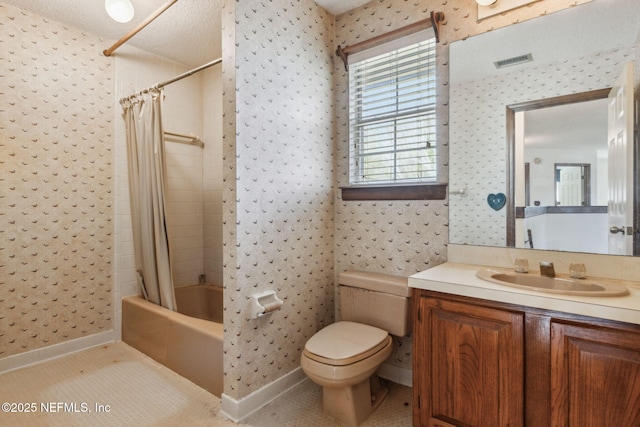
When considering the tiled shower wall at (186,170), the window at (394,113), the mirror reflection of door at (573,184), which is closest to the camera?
the mirror reflection of door at (573,184)

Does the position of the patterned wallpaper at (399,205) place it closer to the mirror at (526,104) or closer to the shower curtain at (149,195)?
the mirror at (526,104)

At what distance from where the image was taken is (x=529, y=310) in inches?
48.8

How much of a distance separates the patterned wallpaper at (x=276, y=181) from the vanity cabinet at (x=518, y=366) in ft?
2.76

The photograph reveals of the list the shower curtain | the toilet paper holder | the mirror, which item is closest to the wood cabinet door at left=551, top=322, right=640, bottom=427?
the mirror

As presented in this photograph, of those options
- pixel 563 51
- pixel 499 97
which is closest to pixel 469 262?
pixel 499 97

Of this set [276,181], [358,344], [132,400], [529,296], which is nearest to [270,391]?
[358,344]

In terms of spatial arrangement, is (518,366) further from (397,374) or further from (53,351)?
(53,351)

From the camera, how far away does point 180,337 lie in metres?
2.13

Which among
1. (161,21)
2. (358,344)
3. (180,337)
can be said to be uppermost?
(161,21)

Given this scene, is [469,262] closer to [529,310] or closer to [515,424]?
[529,310]

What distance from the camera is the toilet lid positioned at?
1599mm

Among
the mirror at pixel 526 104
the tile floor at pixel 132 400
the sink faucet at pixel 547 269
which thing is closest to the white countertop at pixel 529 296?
the sink faucet at pixel 547 269

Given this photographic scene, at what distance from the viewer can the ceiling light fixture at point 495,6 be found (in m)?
1.70

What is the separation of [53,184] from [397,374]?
2.74 m
